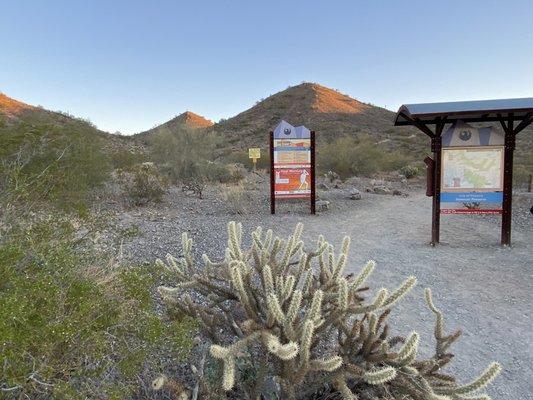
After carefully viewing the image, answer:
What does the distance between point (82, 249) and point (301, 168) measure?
7.77m

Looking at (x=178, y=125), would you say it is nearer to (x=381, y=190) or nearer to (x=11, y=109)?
(x=11, y=109)

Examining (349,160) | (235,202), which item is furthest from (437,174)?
(349,160)

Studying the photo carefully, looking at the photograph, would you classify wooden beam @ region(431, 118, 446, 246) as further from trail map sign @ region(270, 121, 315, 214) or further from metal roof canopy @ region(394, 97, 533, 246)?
trail map sign @ region(270, 121, 315, 214)

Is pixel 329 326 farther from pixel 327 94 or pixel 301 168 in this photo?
pixel 327 94

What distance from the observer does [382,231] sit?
379 inches

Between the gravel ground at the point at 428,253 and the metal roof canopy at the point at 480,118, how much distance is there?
0.81 meters

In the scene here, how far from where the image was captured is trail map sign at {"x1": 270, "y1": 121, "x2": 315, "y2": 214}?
11523mm

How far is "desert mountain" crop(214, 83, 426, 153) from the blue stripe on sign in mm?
33554

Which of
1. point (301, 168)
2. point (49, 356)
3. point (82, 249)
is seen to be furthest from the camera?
point (301, 168)

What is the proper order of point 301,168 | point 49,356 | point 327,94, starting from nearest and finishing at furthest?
point 49,356 < point 301,168 < point 327,94

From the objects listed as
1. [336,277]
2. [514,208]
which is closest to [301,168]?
[514,208]

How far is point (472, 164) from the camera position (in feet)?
27.3

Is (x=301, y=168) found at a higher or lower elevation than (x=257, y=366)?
higher

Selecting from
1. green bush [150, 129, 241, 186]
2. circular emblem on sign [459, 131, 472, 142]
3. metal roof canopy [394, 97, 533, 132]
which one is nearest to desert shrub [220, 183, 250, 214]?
green bush [150, 129, 241, 186]
